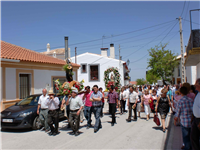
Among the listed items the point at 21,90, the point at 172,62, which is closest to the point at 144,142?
the point at 21,90

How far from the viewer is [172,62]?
29.4 m

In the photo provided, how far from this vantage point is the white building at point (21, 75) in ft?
35.2

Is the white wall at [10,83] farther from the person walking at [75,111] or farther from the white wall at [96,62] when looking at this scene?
the white wall at [96,62]

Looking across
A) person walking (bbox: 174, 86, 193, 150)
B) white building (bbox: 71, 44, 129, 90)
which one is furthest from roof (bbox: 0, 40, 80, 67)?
white building (bbox: 71, 44, 129, 90)

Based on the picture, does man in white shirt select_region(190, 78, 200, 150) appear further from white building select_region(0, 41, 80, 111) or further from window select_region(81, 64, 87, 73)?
window select_region(81, 64, 87, 73)

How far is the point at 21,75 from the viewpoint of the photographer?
1220 cm

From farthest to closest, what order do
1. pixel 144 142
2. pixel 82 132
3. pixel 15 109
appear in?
pixel 15 109
pixel 82 132
pixel 144 142

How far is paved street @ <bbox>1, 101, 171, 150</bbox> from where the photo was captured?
5.66 meters

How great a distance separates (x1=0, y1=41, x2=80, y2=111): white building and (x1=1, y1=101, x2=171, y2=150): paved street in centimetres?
368

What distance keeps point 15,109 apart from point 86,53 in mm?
21736

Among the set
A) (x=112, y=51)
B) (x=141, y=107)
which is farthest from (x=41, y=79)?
(x=112, y=51)

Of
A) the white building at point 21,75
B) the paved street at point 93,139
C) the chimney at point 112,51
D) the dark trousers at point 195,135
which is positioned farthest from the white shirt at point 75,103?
the chimney at point 112,51

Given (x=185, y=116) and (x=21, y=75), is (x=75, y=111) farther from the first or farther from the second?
(x=21, y=75)

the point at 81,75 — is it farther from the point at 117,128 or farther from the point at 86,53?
the point at 117,128
